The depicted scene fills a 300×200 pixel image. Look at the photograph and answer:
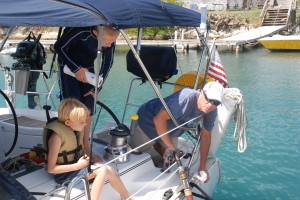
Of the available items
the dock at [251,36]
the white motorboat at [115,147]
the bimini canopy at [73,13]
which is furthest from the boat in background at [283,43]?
the bimini canopy at [73,13]

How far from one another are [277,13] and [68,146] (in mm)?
32647

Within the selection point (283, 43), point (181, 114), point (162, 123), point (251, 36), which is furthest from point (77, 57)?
point (251, 36)

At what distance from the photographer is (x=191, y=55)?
83.3 feet

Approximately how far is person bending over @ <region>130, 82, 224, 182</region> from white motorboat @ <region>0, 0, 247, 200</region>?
0.20 metres

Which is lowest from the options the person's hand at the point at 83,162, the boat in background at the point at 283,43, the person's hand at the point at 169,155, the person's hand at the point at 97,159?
the boat in background at the point at 283,43

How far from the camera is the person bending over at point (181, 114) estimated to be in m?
3.59

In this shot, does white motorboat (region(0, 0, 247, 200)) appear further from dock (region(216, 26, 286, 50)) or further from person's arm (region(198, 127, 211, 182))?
dock (region(216, 26, 286, 50))

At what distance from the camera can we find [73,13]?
2.75 m

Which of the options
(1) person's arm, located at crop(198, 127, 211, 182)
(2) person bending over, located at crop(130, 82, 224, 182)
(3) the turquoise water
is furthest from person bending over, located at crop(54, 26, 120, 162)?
(3) the turquoise water

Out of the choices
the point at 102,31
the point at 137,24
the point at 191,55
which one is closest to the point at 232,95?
the point at 137,24

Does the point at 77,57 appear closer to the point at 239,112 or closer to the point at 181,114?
the point at 181,114

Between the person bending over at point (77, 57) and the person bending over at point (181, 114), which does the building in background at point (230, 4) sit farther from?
the person bending over at point (77, 57)

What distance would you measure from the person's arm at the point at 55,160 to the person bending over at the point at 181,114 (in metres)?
0.99

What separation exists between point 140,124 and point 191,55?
2168 cm
